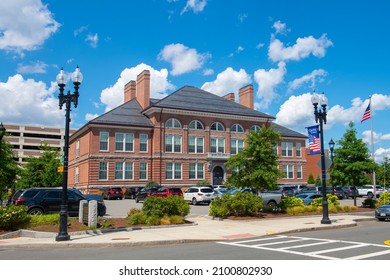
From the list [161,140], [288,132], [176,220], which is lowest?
[176,220]

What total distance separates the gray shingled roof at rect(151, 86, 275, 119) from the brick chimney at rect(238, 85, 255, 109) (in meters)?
3.88

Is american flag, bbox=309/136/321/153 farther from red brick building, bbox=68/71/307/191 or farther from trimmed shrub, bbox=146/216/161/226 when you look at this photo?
red brick building, bbox=68/71/307/191

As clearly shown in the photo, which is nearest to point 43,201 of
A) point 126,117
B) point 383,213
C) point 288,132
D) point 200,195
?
point 383,213

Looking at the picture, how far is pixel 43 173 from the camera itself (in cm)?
4944

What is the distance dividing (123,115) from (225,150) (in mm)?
15673

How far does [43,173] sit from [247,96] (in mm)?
34961

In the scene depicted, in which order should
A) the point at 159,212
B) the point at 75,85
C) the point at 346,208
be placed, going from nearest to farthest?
1. the point at 75,85
2. the point at 159,212
3. the point at 346,208

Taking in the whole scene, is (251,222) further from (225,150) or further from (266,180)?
(225,150)

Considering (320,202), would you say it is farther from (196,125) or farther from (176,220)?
(196,125)

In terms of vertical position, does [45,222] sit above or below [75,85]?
below

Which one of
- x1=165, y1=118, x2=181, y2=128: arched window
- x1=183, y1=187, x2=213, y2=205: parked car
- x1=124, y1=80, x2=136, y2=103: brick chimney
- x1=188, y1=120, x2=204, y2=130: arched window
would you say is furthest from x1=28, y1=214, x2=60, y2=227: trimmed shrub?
x1=124, y1=80, x2=136, y2=103: brick chimney

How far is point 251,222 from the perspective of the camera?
68.3 ft

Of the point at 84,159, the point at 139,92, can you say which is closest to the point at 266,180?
the point at 84,159
